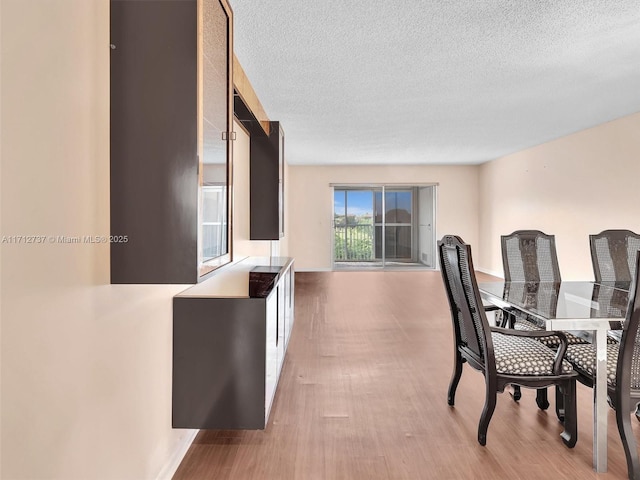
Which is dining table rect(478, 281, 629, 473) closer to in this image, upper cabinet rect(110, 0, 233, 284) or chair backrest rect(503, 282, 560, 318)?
→ chair backrest rect(503, 282, 560, 318)

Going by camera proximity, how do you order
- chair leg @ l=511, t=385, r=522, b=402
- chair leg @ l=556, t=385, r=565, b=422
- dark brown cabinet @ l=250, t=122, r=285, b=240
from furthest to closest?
dark brown cabinet @ l=250, t=122, r=285, b=240
chair leg @ l=511, t=385, r=522, b=402
chair leg @ l=556, t=385, r=565, b=422

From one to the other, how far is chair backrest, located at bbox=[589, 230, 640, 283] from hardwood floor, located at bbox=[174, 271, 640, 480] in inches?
37.5

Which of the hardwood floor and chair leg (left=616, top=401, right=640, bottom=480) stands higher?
chair leg (left=616, top=401, right=640, bottom=480)

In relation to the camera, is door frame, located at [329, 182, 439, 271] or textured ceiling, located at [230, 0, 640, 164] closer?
textured ceiling, located at [230, 0, 640, 164]

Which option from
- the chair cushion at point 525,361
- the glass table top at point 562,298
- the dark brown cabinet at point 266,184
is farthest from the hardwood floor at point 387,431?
the dark brown cabinet at point 266,184

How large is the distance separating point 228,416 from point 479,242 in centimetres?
913

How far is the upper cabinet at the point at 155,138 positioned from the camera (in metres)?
1.40

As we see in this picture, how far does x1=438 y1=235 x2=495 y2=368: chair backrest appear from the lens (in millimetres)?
2197

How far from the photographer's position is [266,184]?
4.22 meters

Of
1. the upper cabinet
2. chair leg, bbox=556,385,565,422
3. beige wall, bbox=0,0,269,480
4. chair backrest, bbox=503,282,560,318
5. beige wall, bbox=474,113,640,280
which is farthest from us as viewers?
beige wall, bbox=474,113,640,280

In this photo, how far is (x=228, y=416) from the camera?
209 centimetres

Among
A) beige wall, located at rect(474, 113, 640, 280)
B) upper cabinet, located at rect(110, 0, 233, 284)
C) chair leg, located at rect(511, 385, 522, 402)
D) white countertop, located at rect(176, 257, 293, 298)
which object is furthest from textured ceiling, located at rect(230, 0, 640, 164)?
chair leg, located at rect(511, 385, 522, 402)

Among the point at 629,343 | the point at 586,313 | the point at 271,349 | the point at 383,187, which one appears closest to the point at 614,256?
the point at 586,313

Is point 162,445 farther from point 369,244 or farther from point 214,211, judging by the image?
point 369,244
